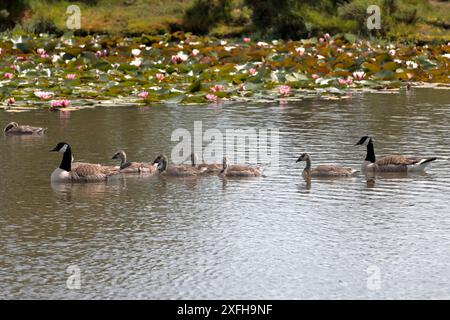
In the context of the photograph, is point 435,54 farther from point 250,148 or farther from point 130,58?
point 250,148

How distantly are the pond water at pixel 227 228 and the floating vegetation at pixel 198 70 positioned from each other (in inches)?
182

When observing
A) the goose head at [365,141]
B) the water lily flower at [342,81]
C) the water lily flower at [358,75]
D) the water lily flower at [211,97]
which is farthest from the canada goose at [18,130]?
the water lily flower at [358,75]

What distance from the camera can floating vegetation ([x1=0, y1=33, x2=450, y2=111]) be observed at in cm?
2362

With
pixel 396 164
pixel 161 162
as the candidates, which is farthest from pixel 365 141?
pixel 161 162

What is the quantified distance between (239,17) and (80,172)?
2503 cm

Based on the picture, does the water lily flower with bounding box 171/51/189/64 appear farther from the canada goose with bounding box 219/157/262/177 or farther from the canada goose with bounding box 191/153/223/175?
the canada goose with bounding box 219/157/262/177

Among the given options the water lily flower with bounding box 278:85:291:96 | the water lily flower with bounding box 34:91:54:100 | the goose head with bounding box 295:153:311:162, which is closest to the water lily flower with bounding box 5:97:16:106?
the water lily flower with bounding box 34:91:54:100

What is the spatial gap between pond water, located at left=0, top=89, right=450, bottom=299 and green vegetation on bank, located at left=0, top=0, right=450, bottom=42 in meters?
17.5

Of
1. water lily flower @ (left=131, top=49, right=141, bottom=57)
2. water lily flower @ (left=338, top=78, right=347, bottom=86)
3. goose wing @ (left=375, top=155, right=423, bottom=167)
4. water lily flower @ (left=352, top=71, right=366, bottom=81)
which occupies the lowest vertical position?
goose wing @ (left=375, top=155, right=423, bottom=167)

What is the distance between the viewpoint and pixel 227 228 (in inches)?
483

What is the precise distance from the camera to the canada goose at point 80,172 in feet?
48.9

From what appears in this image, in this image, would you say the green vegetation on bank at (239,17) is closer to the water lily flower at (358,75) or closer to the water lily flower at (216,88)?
the water lily flower at (358,75)

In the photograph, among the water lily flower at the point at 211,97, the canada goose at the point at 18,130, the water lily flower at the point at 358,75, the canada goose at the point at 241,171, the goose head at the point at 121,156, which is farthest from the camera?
the water lily flower at the point at 358,75

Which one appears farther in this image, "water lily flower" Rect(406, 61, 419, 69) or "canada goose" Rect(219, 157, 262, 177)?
"water lily flower" Rect(406, 61, 419, 69)
